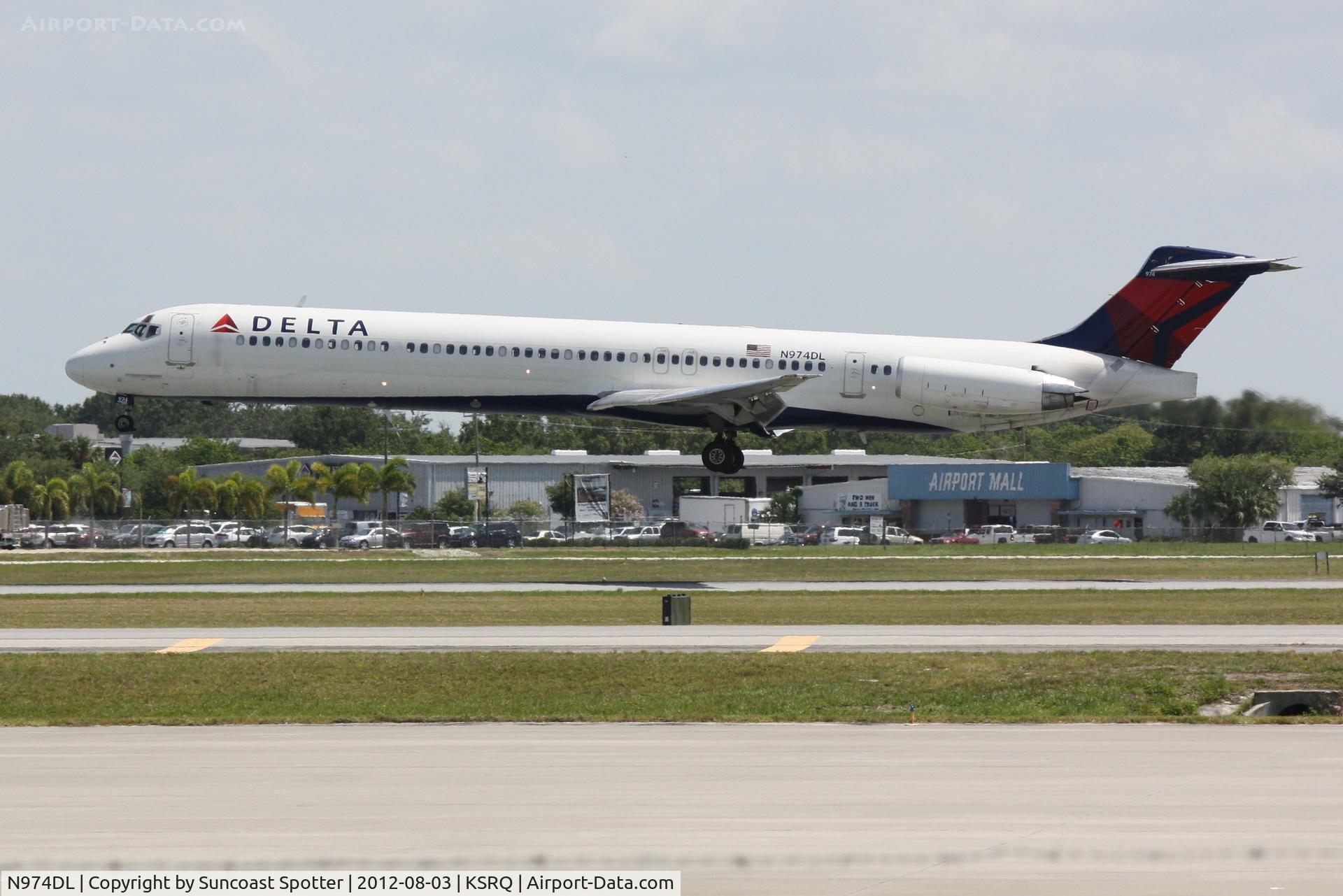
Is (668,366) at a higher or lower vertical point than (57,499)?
higher

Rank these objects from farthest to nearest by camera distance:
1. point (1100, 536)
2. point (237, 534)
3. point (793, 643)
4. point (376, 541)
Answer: point (237, 534) → point (1100, 536) → point (376, 541) → point (793, 643)

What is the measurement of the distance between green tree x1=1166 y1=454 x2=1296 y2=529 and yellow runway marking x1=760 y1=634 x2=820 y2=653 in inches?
1992

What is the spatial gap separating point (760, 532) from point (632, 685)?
52.7 metres

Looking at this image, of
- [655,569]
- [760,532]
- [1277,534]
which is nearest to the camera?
[655,569]

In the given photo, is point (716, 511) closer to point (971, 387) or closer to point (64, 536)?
point (64, 536)

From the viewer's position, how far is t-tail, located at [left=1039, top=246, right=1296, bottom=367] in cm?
4203

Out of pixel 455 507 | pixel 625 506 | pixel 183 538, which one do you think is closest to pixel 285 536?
pixel 183 538

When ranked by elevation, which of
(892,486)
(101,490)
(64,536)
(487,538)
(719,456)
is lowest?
(64,536)

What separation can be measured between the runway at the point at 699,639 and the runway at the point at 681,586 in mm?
9621

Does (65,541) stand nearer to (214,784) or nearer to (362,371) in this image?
(362,371)

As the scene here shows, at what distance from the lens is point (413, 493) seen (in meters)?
100

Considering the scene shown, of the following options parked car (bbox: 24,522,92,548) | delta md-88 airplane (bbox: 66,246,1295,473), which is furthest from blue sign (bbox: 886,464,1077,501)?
parked car (bbox: 24,522,92,548)

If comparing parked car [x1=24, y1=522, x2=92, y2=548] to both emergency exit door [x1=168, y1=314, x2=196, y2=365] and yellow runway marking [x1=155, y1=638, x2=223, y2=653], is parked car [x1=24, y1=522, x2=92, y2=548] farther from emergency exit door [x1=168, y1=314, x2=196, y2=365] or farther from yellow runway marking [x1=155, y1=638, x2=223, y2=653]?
yellow runway marking [x1=155, y1=638, x2=223, y2=653]

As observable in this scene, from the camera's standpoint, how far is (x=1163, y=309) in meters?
42.7
